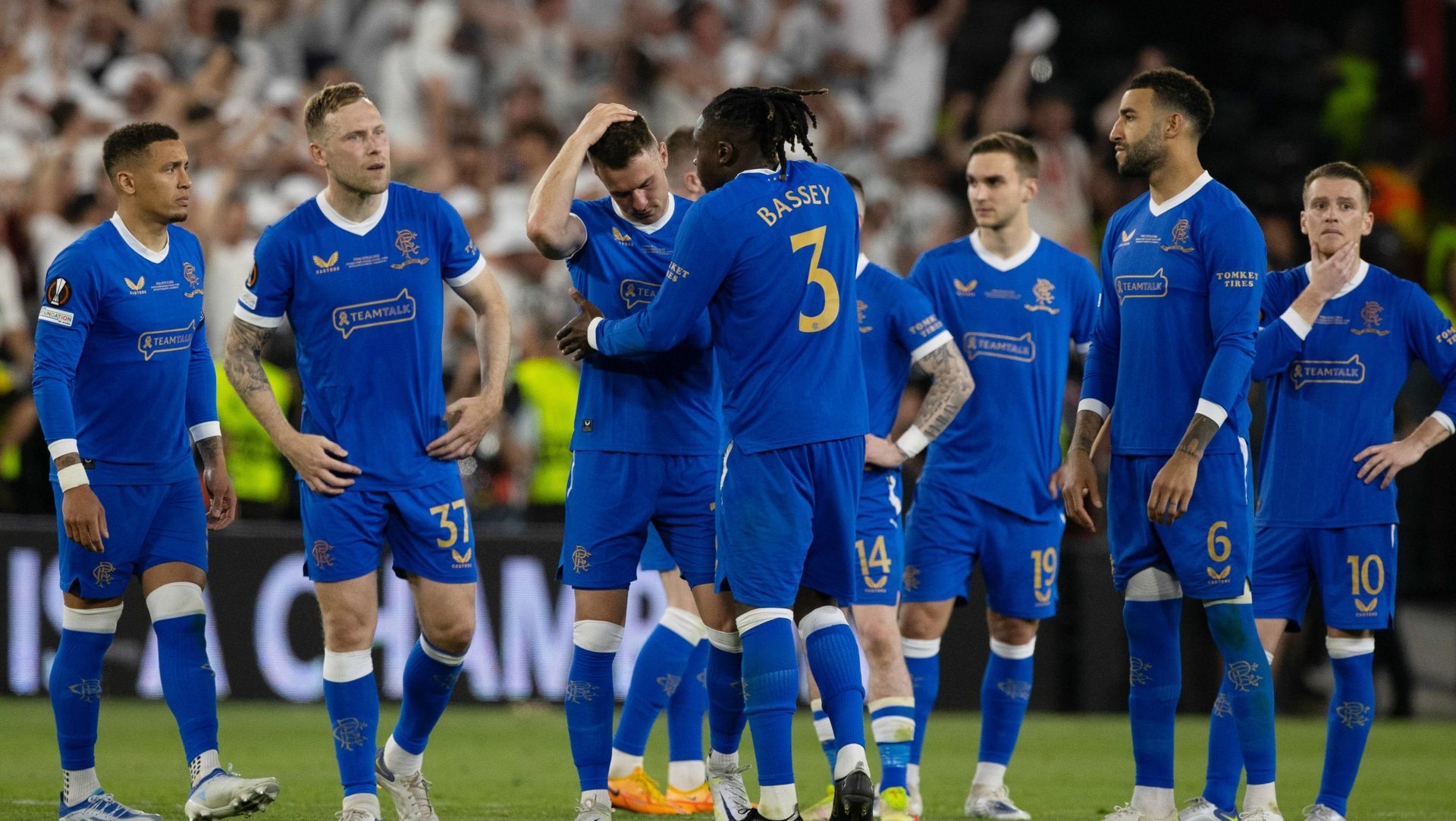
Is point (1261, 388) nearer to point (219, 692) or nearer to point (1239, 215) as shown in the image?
point (1239, 215)

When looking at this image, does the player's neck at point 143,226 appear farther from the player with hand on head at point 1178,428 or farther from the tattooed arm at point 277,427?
the player with hand on head at point 1178,428

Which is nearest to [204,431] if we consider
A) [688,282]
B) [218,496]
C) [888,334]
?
[218,496]

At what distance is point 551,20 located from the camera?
1506 cm

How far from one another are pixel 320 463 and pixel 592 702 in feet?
4.17

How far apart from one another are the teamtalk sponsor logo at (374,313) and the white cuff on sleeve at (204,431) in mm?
943

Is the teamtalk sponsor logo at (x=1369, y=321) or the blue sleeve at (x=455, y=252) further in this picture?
the teamtalk sponsor logo at (x=1369, y=321)

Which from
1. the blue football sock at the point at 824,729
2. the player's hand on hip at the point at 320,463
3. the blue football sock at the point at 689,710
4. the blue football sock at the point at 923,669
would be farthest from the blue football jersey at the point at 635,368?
the blue football sock at the point at 923,669

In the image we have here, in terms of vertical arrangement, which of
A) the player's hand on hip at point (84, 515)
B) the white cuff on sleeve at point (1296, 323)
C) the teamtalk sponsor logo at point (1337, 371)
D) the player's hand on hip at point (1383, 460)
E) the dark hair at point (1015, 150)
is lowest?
the player's hand on hip at point (84, 515)

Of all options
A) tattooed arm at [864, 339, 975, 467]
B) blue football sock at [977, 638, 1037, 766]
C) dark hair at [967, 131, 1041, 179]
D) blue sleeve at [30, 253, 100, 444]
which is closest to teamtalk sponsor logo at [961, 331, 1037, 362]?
tattooed arm at [864, 339, 975, 467]

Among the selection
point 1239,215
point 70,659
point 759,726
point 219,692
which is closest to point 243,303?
point 70,659

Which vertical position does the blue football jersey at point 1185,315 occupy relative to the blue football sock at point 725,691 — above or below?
above

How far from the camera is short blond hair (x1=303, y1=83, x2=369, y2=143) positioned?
6164mm

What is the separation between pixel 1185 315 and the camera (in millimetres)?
6250

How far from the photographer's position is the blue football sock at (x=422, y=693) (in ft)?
20.9
